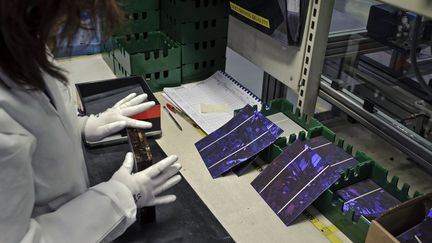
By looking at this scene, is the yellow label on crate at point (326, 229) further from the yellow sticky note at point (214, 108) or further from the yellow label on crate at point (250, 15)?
the yellow label on crate at point (250, 15)

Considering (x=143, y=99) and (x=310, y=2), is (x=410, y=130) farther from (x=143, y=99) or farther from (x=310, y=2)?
(x=143, y=99)

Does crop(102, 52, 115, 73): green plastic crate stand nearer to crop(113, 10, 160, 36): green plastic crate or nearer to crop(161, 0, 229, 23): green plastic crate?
crop(113, 10, 160, 36): green plastic crate

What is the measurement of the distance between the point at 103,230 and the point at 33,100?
258 mm

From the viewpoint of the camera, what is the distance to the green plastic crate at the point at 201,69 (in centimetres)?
147

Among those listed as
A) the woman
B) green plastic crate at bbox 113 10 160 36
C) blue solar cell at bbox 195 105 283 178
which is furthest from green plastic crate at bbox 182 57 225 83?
the woman

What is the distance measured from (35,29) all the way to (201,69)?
3.27 ft

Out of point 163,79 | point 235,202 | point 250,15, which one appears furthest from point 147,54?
point 235,202

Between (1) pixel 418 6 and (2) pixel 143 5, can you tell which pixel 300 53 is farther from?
(2) pixel 143 5

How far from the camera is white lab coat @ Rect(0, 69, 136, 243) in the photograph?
55 centimetres

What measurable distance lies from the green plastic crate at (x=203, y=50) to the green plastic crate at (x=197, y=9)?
0.29 ft

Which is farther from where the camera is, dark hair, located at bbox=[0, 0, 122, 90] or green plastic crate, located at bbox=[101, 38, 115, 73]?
green plastic crate, located at bbox=[101, 38, 115, 73]

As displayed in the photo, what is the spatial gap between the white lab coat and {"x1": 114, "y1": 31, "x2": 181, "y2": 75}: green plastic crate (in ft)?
1.88

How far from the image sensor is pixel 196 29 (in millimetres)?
1440

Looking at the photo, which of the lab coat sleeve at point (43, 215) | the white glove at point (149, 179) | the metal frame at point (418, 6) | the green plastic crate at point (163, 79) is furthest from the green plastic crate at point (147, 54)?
the metal frame at point (418, 6)
